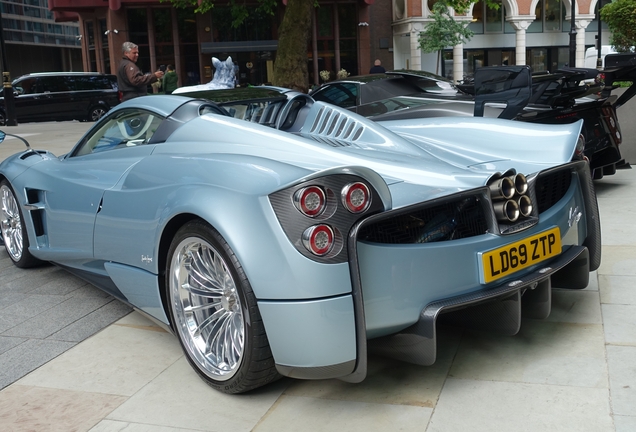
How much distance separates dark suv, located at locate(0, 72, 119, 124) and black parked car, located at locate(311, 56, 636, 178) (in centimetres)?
1892

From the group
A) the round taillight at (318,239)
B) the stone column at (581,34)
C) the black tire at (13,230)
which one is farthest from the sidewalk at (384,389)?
the stone column at (581,34)

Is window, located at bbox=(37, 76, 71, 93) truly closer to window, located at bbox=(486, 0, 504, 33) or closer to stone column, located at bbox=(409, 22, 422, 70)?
stone column, located at bbox=(409, 22, 422, 70)

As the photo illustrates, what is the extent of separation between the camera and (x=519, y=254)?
288 cm

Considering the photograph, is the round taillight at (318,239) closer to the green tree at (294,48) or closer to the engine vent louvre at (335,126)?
the engine vent louvre at (335,126)

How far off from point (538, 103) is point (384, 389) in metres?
3.88

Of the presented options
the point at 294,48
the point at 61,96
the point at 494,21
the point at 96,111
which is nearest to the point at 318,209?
the point at 294,48

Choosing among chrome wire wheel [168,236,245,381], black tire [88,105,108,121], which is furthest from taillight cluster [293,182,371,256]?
black tire [88,105,108,121]

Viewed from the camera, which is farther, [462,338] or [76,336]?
[76,336]

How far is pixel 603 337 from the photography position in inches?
130

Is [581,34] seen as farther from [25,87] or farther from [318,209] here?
[318,209]

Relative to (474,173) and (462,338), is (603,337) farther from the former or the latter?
(474,173)

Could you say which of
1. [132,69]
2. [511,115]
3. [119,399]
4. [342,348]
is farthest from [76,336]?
[132,69]

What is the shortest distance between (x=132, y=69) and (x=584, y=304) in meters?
7.14

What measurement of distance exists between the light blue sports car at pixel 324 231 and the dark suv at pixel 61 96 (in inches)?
852
